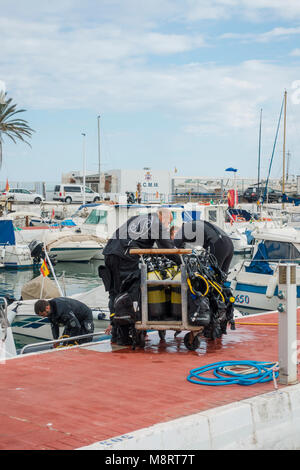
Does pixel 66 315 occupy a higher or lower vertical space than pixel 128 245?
lower

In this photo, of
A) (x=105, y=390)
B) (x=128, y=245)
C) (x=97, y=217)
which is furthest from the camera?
(x=97, y=217)

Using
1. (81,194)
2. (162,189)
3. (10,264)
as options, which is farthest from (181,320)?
(162,189)

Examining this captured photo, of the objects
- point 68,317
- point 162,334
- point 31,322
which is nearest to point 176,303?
point 162,334

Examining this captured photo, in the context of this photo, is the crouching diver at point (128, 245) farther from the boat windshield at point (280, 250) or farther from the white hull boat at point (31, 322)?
the boat windshield at point (280, 250)

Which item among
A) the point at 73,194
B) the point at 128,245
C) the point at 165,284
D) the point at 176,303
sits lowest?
the point at 176,303

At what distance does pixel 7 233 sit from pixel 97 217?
18.0 ft

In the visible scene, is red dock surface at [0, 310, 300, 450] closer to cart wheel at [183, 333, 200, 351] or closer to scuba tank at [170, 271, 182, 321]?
cart wheel at [183, 333, 200, 351]

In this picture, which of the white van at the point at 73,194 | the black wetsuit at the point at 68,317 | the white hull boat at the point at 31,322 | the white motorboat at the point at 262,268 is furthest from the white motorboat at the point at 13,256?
the white van at the point at 73,194

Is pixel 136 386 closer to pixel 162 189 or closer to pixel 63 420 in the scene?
pixel 63 420

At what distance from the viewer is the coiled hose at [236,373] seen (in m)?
5.83

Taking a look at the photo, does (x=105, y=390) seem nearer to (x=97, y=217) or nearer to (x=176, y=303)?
(x=176, y=303)

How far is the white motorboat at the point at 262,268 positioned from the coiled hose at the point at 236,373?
10.7 meters

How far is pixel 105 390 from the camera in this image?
573 centimetres

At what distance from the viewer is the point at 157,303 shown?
728 cm
